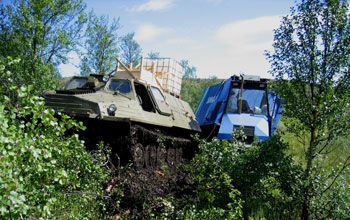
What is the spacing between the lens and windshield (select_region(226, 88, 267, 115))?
10.4m

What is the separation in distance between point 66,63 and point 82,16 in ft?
7.86

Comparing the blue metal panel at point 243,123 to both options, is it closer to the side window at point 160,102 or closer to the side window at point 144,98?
the side window at point 160,102

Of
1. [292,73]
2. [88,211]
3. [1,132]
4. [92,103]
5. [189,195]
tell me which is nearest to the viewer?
[1,132]

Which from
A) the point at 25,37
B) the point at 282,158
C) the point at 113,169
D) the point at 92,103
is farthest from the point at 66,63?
the point at 282,158

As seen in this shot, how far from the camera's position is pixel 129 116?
795cm

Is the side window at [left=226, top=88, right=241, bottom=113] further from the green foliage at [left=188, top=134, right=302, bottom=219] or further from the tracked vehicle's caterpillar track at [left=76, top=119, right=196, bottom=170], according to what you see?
the green foliage at [left=188, top=134, right=302, bottom=219]

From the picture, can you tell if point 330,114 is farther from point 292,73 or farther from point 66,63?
point 66,63

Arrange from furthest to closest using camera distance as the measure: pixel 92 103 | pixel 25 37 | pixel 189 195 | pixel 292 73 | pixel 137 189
A: pixel 25 37
pixel 92 103
pixel 292 73
pixel 189 195
pixel 137 189

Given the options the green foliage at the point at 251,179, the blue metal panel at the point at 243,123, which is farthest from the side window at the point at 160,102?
the green foliage at the point at 251,179

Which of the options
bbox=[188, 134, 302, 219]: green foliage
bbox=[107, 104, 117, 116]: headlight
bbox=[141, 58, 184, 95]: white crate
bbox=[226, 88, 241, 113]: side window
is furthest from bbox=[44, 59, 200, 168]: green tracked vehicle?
bbox=[188, 134, 302, 219]: green foliage

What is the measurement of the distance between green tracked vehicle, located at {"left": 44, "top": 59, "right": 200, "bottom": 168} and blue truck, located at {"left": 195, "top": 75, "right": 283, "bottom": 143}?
861mm

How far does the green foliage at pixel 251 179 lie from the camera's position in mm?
6027

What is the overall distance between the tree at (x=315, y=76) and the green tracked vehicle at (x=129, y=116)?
2935 mm

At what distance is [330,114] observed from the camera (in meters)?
5.90
